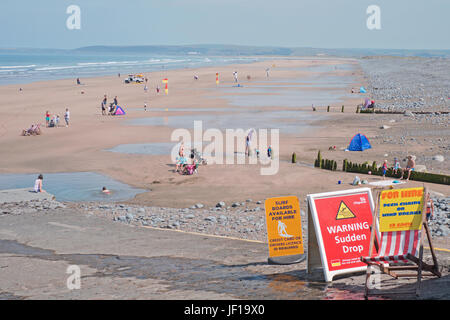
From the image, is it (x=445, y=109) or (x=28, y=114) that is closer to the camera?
(x=445, y=109)

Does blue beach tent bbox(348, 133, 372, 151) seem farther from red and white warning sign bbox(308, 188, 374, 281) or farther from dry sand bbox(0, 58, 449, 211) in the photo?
red and white warning sign bbox(308, 188, 374, 281)

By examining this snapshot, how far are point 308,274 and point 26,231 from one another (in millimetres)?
8917

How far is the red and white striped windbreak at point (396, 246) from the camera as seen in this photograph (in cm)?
879

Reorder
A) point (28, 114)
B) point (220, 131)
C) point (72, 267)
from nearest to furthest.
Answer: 1. point (72, 267)
2. point (220, 131)
3. point (28, 114)

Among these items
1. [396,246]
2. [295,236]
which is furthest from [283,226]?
[396,246]

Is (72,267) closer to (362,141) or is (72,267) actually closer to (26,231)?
(26,231)

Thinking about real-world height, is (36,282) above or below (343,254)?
below

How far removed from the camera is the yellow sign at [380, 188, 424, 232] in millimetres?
8664

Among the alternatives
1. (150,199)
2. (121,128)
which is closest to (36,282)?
(150,199)

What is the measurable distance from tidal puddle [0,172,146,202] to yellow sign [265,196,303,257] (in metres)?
10.6

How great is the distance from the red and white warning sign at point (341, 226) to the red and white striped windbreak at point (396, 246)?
1.03m

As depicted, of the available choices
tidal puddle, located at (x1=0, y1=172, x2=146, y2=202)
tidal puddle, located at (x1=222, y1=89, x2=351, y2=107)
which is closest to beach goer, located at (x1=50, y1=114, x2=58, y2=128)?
tidal puddle, located at (x1=0, y1=172, x2=146, y2=202)

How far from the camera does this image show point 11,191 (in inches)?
809

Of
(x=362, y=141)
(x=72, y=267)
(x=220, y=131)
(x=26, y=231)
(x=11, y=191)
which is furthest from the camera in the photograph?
(x=220, y=131)
